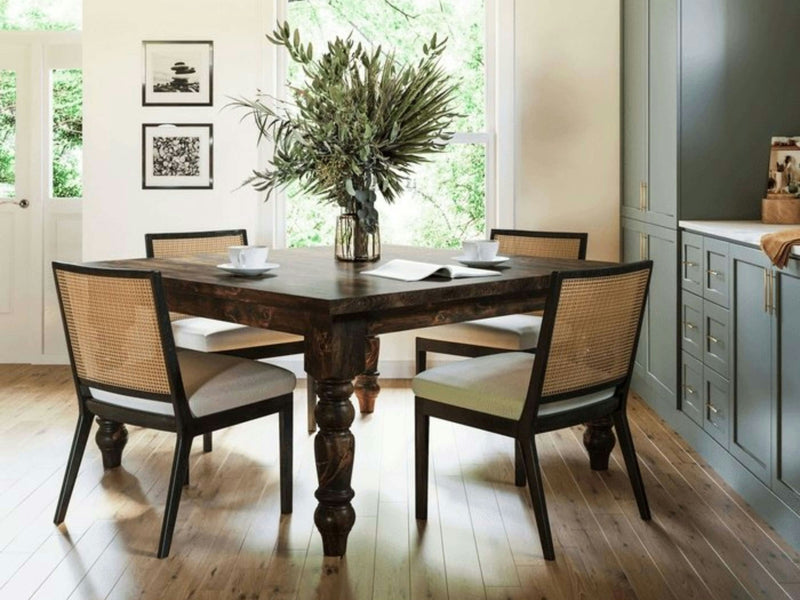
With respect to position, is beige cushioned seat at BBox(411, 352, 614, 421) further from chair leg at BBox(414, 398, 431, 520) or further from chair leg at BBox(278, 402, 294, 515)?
chair leg at BBox(278, 402, 294, 515)

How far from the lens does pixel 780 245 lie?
2.84m

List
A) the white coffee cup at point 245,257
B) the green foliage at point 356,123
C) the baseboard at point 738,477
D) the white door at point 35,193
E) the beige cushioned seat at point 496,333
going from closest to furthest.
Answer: the baseboard at point 738,477 → the white coffee cup at point 245,257 → the green foliage at point 356,123 → the beige cushioned seat at point 496,333 → the white door at point 35,193

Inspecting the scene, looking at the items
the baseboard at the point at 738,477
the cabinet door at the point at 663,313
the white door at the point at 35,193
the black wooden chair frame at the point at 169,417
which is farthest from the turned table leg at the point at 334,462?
the white door at the point at 35,193

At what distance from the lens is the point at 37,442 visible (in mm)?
3980

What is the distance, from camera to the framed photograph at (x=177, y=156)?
203 inches

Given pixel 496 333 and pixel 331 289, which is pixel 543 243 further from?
pixel 331 289

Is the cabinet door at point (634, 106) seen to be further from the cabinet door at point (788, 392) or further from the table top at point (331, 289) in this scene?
the cabinet door at point (788, 392)

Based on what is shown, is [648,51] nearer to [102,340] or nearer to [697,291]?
[697,291]

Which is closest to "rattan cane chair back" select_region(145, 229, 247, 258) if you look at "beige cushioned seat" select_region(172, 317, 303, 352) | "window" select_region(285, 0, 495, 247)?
"beige cushioned seat" select_region(172, 317, 303, 352)

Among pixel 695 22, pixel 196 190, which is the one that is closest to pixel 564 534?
pixel 695 22

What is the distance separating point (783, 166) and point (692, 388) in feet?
3.01

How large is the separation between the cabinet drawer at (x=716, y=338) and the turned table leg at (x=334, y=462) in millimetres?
1430

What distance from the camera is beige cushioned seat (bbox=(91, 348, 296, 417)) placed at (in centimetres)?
282

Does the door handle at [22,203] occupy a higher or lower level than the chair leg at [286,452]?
higher
